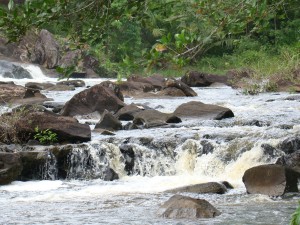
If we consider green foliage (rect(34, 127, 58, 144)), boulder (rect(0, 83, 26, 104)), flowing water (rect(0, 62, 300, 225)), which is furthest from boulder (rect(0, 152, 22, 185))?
boulder (rect(0, 83, 26, 104))

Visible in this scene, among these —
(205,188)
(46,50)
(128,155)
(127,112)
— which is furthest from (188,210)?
(46,50)

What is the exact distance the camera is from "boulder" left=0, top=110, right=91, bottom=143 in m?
13.8

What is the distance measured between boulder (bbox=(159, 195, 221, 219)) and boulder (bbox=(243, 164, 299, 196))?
1.59 metres

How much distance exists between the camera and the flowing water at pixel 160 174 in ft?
29.9

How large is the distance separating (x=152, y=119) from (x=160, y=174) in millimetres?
3382

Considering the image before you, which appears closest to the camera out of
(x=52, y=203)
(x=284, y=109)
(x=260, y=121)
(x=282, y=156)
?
(x=52, y=203)

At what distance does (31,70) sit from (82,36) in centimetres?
2843

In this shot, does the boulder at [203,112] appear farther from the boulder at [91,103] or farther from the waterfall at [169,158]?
the waterfall at [169,158]

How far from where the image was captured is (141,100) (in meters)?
21.9

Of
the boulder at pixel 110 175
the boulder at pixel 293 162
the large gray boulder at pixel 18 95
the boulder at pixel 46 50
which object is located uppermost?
the boulder at pixel 46 50

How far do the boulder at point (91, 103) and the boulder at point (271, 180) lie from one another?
8.20 m

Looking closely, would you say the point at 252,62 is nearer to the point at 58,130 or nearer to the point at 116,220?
the point at 58,130

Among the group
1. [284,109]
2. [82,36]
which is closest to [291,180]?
[82,36]

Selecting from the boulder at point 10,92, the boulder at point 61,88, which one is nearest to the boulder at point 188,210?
the boulder at point 10,92
